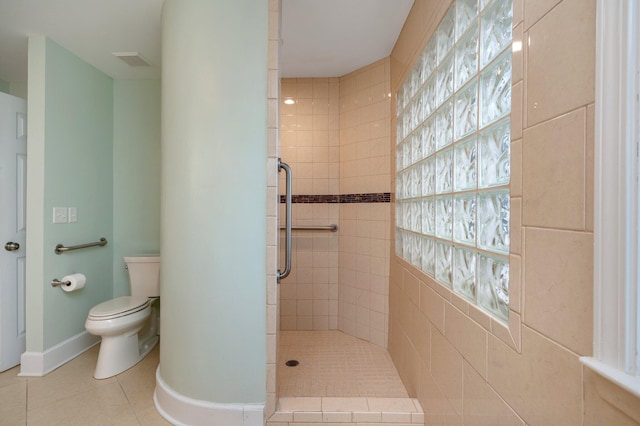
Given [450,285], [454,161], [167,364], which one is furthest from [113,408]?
[454,161]

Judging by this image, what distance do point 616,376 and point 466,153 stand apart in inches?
32.3

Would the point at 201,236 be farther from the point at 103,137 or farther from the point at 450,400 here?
the point at 103,137

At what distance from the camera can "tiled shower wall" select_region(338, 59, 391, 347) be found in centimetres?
251

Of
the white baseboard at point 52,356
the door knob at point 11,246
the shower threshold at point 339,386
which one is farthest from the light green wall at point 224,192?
the door knob at point 11,246

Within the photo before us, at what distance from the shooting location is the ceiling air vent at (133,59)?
2381mm

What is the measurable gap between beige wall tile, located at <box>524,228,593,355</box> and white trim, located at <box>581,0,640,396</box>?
0.14 feet

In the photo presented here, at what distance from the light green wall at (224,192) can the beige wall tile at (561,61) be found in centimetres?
116

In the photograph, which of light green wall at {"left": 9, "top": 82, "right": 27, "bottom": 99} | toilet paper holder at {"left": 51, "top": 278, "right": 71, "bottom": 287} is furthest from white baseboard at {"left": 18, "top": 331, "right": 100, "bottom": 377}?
light green wall at {"left": 9, "top": 82, "right": 27, "bottom": 99}

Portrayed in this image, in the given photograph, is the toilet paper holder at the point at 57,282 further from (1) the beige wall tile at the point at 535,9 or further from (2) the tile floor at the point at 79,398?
(1) the beige wall tile at the point at 535,9

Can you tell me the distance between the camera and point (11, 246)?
2.25 meters

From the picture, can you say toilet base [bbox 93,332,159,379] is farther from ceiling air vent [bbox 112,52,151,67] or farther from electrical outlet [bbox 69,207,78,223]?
ceiling air vent [bbox 112,52,151,67]

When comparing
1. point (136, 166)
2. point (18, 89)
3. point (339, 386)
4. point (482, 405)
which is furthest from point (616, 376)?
point (18, 89)

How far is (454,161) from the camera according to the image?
127 cm

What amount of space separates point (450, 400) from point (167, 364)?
4.75 ft
